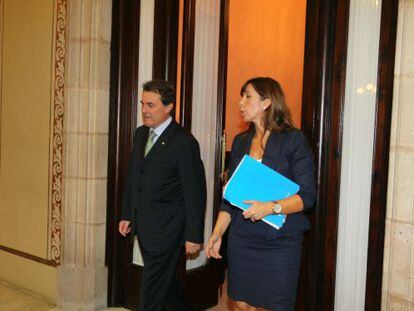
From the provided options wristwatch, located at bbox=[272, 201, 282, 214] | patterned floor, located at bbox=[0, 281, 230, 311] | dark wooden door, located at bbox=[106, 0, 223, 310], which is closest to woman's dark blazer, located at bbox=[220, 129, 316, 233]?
A: wristwatch, located at bbox=[272, 201, 282, 214]

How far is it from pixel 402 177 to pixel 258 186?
0.72m

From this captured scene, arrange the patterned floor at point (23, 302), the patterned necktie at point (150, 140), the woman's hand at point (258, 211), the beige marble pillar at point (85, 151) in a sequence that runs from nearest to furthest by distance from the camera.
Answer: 1. the woman's hand at point (258, 211)
2. the patterned necktie at point (150, 140)
3. the beige marble pillar at point (85, 151)
4. the patterned floor at point (23, 302)

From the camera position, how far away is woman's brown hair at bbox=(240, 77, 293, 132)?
2553 millimetres

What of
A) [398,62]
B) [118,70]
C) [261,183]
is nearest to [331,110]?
[398,62]

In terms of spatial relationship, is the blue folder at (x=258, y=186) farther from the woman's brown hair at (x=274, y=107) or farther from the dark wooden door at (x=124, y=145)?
the dark wooden door at (x=124, y=145)

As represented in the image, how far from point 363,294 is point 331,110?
3.51 ft

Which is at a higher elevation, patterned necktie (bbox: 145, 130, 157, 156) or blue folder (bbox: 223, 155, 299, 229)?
patterned necktie (bbox: 145, 130, 157, 156)

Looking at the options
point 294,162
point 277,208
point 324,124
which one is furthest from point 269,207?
point 324,124

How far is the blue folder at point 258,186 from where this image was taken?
2.42 meters

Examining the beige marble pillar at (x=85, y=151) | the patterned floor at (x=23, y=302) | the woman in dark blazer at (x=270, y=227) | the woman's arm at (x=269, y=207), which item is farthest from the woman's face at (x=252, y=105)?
the patterned floor at (x=23, y=302)

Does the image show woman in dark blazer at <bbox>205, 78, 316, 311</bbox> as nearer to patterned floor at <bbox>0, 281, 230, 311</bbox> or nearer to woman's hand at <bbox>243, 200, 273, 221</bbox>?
woman's hand at <bbox>243, 200, 273, 221</bbox>

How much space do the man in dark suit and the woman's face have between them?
2.19 ft

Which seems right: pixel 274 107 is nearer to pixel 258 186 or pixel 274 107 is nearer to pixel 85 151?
pixel 258 186

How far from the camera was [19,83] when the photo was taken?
14.9 feet
